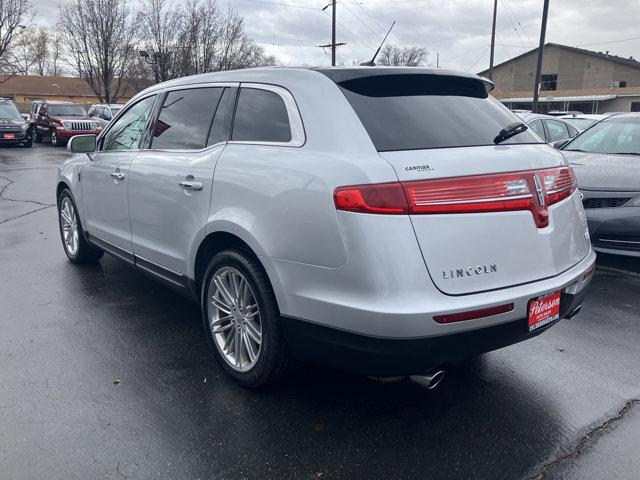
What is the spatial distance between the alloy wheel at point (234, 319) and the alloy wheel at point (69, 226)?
306cm

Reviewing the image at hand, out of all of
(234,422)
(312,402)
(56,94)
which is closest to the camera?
(234,422)

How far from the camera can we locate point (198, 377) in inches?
139

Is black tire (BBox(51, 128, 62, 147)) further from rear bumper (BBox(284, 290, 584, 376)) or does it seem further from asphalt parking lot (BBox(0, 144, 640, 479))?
rear bumper (BBox(284, 290, 584, 376))

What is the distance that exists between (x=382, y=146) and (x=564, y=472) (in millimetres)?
1758

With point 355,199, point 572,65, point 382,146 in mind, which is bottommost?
point 355,199

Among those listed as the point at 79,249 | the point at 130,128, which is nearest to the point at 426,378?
the point at 130,128

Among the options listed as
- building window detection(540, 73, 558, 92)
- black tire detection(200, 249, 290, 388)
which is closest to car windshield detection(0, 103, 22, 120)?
black tire detection(200, 249, 290, 388)

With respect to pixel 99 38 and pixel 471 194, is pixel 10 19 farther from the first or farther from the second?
pixel 471 194

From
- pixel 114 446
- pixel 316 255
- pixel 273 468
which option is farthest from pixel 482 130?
pixel 114 446

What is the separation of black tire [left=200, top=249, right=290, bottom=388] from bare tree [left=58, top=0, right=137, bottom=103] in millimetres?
35507

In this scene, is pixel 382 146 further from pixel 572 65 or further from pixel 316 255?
pixel 572 65

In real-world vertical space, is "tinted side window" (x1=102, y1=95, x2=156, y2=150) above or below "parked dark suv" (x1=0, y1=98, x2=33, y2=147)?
above

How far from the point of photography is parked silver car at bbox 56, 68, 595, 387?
2.48 metres

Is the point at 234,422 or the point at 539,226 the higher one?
the point at 539,226
